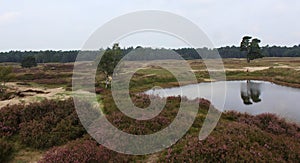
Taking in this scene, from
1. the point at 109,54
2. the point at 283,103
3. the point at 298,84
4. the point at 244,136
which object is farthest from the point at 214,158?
the point at 298,84

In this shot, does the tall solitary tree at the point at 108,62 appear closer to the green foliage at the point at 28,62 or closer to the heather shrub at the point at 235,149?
the heather shrub at the point at 235,149

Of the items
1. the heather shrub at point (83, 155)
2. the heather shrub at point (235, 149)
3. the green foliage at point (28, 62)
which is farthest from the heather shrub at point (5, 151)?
the green foliage at point (28, 62)

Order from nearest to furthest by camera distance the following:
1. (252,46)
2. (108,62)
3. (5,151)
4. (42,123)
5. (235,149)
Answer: (235,149)
(5,151)
(42,123)
(108,62)
(252,46)

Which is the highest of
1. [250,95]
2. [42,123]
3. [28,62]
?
[28,62]

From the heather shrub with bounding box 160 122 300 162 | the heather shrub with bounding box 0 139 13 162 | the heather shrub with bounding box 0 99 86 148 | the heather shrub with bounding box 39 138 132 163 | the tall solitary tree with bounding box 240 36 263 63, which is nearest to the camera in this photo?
the heather shrub with bounding box 160 122 300 162

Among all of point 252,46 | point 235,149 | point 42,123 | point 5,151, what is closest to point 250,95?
point 235,149

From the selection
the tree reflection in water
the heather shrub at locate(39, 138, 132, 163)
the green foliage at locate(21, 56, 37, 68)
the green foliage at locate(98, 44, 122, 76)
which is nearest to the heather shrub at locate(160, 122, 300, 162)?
the heather shrub at locate(39, 138, 132, 163)

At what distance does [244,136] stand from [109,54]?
1482 inches

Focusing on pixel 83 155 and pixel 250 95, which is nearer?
pixel 83 155

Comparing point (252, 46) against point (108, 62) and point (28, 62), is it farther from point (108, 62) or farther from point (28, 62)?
A: point (28, 62)

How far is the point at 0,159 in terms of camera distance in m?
10.5

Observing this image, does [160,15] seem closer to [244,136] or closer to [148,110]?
[148,110]

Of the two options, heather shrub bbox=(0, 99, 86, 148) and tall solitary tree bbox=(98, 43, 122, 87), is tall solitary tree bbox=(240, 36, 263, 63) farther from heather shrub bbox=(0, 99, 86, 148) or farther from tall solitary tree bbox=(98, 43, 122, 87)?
heather shrub bbox=(0, 99, 86, 148)

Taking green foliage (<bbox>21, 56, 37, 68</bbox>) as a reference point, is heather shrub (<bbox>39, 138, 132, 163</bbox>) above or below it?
below
